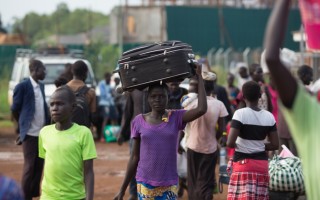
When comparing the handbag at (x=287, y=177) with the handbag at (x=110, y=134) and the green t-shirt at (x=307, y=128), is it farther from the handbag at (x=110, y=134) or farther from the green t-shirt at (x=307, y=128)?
the handbag at (x=110, y=134)

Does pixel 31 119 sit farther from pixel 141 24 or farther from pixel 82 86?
pixel 141 24

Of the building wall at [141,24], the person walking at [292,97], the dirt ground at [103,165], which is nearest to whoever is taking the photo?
the person walking at [292,97]

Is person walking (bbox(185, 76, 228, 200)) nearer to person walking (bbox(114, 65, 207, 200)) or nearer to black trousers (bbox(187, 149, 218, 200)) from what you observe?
black trousers (bbox(187, 149, 218, 200))

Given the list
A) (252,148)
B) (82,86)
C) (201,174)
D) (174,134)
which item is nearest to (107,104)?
(82,86)

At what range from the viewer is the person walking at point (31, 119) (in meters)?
10.4

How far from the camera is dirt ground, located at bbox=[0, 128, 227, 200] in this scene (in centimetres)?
1287

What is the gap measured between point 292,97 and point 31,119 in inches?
283

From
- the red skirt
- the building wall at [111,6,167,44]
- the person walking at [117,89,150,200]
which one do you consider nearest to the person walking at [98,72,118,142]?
the person walking at [117,89,150,200]

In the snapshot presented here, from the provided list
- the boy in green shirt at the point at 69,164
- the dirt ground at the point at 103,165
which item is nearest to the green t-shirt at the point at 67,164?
the boy in green shirt at the point at 69,164

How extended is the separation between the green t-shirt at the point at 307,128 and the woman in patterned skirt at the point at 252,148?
169 inches

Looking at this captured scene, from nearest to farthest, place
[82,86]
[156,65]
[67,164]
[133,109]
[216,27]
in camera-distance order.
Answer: [67,164]
[156,65]
[82,86]
[133,109]
[216,27]

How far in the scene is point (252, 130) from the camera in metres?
8.08

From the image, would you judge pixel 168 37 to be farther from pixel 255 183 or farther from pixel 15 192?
pixel 15 192

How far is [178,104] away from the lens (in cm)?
1114
